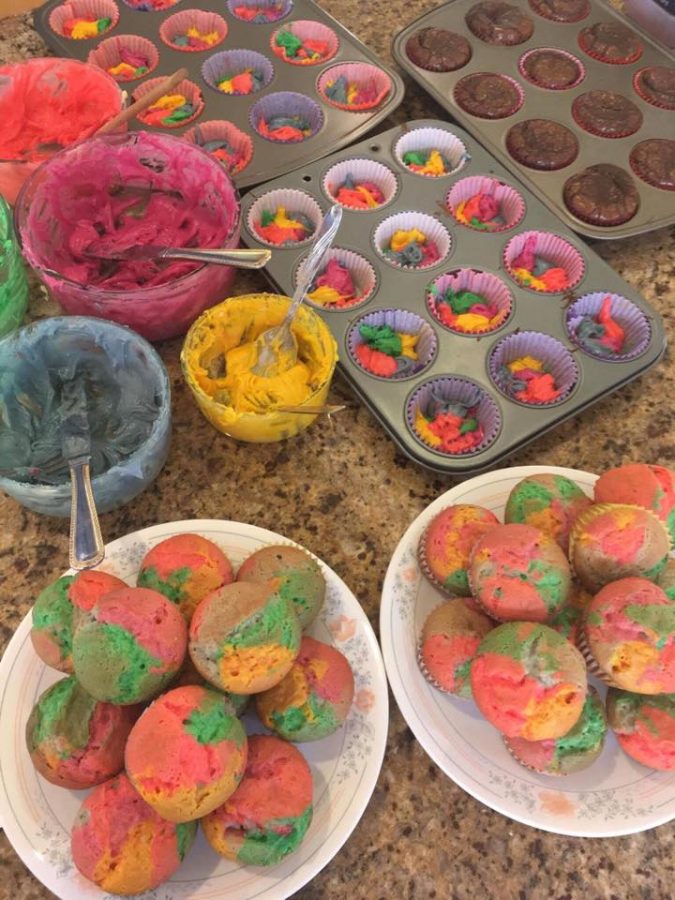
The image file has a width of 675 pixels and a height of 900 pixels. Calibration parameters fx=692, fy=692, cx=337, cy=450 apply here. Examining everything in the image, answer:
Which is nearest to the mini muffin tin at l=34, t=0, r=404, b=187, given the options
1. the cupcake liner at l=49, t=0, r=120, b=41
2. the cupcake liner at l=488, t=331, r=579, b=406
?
the cupcake liner at l=49, t=0, r=120, b=41

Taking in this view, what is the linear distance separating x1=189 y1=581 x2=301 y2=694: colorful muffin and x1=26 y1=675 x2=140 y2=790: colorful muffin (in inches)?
5.6

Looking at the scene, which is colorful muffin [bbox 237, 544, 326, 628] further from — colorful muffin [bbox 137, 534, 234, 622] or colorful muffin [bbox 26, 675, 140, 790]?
colorful muffin [bbox 26, 675, 140, 790]

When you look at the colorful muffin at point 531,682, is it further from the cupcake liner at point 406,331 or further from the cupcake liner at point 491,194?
the cupcake liner at point 491,194

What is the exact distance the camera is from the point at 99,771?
2.93 ft

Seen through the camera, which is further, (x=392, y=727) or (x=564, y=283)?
(x=564, y=283)

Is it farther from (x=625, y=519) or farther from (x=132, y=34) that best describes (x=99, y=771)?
(x=132, y=34)

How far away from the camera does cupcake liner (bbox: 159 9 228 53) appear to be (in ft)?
6.26

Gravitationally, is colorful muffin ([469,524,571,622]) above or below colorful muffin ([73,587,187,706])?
above

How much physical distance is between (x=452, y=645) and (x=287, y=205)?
3.75ft

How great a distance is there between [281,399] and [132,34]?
129cm

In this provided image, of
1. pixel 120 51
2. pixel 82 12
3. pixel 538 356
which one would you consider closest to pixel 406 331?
pixel 538 356

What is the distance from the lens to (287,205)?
169 cm

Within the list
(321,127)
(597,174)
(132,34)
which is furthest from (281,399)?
(132,34)

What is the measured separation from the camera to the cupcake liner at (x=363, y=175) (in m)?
1.71
